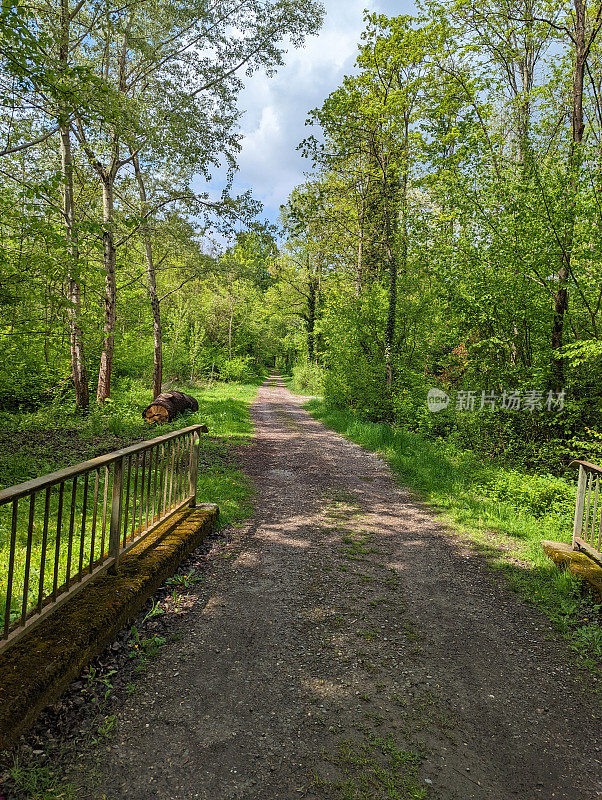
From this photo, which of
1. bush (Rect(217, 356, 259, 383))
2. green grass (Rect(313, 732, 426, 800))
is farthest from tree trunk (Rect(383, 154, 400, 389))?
bush (Rect(217, 356, 259, 383))

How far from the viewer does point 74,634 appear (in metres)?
2.83

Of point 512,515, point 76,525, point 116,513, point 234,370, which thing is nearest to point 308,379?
point 234,370

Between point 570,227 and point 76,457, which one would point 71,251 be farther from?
point 570,227

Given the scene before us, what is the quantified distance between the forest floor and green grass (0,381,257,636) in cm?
119

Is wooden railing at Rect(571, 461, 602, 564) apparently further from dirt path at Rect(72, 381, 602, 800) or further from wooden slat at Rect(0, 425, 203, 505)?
wooden slat at Rect(0, 425, 203, 505)

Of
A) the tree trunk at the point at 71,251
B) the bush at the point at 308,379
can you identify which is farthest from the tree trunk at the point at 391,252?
the bush at the point at 308,379

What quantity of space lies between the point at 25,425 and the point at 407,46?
13.5 m

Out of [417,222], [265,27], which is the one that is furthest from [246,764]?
[265,27]

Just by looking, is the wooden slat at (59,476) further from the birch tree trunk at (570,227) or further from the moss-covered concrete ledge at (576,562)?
the birch tree trunk at (570,227)

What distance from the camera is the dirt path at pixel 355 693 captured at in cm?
228

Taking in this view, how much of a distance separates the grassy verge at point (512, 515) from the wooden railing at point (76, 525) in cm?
378

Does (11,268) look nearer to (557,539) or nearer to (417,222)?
(417,222)

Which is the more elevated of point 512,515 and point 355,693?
point 512,515

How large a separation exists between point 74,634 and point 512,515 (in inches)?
231
